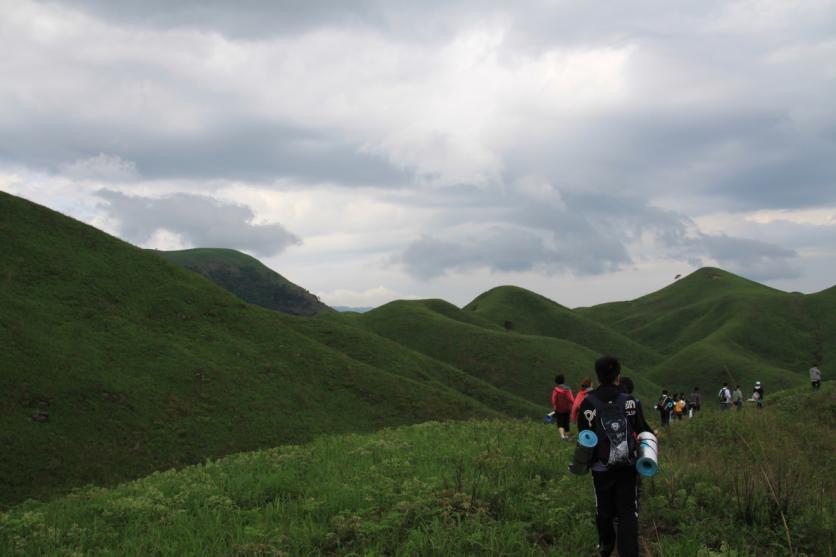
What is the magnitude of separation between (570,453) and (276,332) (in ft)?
176

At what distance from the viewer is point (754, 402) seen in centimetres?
3744

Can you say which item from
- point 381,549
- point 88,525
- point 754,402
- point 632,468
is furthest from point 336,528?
point 754,402

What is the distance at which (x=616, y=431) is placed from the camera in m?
7.39

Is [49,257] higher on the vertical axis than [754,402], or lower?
higher

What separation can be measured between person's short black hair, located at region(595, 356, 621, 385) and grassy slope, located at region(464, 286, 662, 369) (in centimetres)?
13906

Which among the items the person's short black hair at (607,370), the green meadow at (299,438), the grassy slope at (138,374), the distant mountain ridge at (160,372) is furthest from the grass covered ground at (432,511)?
the grassy slope at (138,374)

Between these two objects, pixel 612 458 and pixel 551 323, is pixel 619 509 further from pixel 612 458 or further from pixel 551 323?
pixel 551 323

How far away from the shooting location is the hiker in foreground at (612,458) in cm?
732

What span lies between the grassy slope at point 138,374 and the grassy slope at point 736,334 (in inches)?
3061

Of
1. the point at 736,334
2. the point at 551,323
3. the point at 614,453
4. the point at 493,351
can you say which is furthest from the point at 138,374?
the point at 736,334

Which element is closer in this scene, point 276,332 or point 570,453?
point 570,453

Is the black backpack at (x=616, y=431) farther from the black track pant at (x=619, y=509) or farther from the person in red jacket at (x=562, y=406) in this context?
the person in red jacket at (x=562, y=406)

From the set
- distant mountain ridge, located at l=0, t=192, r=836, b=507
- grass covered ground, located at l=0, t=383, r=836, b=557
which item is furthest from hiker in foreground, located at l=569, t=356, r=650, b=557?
distant mountain ridge, located at l=0, t=192, r=836, b=507

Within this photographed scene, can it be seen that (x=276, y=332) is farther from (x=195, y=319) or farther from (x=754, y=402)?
(x=754, y=402)
